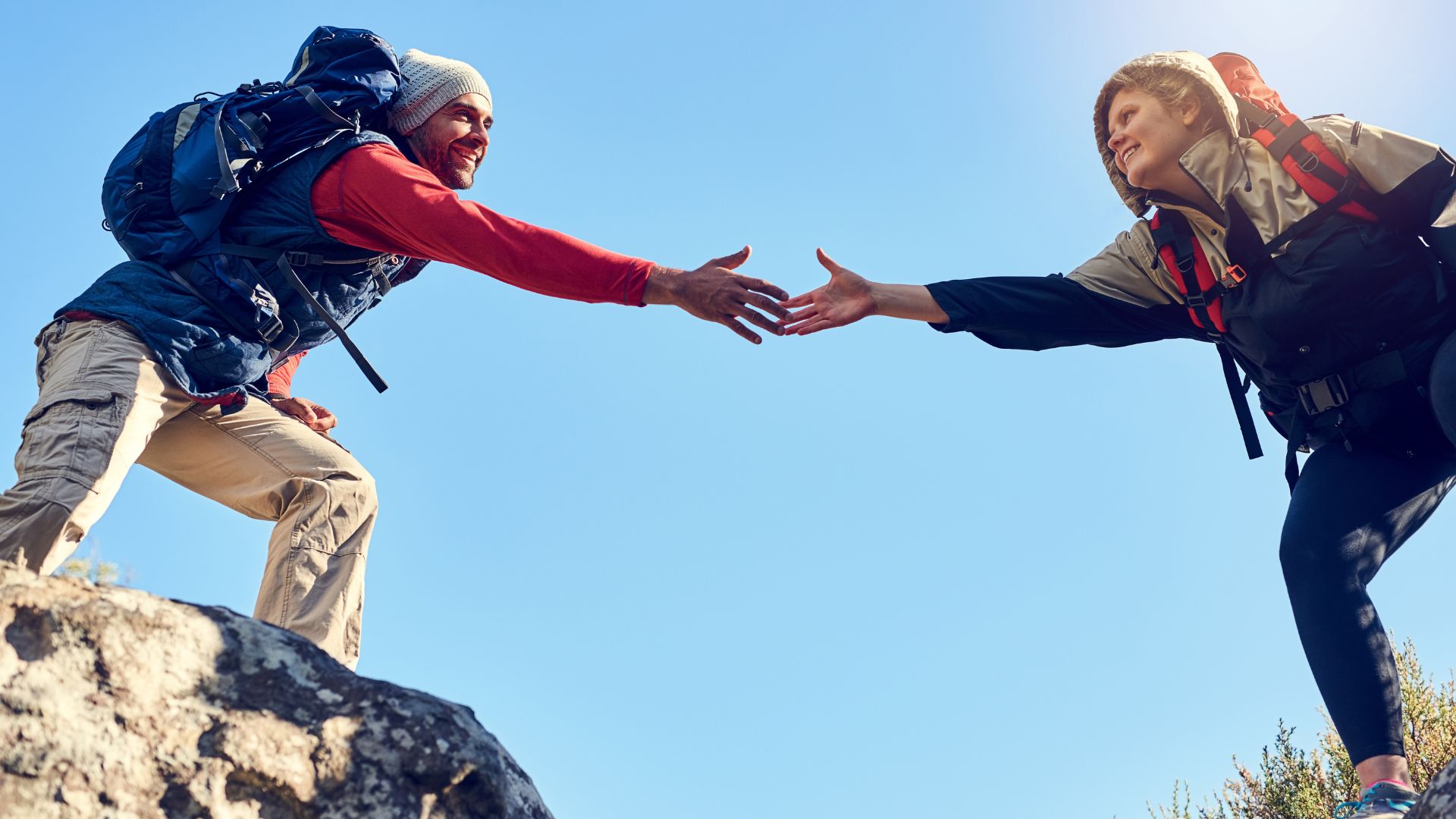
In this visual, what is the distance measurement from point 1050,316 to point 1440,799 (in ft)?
9.06

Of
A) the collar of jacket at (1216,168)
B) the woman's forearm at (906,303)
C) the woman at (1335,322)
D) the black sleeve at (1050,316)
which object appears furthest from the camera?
the woman's forearm at (906,303)

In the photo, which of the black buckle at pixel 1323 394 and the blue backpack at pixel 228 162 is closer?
the black buckle at pixel 1323 394

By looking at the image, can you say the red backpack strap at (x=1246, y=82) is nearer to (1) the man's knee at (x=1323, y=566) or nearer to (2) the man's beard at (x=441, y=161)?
(1) the man's knee at (x=1323, y=566)

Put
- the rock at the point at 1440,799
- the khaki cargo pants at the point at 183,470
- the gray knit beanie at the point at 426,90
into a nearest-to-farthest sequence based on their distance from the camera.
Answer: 1. the rock at the point at 1440,799
2. the khaki cargo pants at the point at 183,470
3. the gray knit beanie at the point at 426,90

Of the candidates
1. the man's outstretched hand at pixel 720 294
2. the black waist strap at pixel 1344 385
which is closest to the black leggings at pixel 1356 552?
the black waist strap at pixel 1344 385

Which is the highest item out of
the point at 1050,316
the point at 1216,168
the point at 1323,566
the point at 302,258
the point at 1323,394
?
the point at 1216,168

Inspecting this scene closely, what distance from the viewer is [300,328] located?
562 centimetres

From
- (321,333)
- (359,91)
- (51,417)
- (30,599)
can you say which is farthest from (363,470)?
(30,599)

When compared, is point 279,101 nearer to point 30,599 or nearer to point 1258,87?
point 30,599

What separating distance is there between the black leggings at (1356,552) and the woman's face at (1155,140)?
1274 millimetres

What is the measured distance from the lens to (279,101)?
562cm

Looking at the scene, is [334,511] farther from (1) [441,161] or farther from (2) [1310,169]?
(2) [1310,169]

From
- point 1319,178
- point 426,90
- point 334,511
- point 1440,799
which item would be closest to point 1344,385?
point 1319,178

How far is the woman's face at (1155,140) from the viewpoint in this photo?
216 inches
